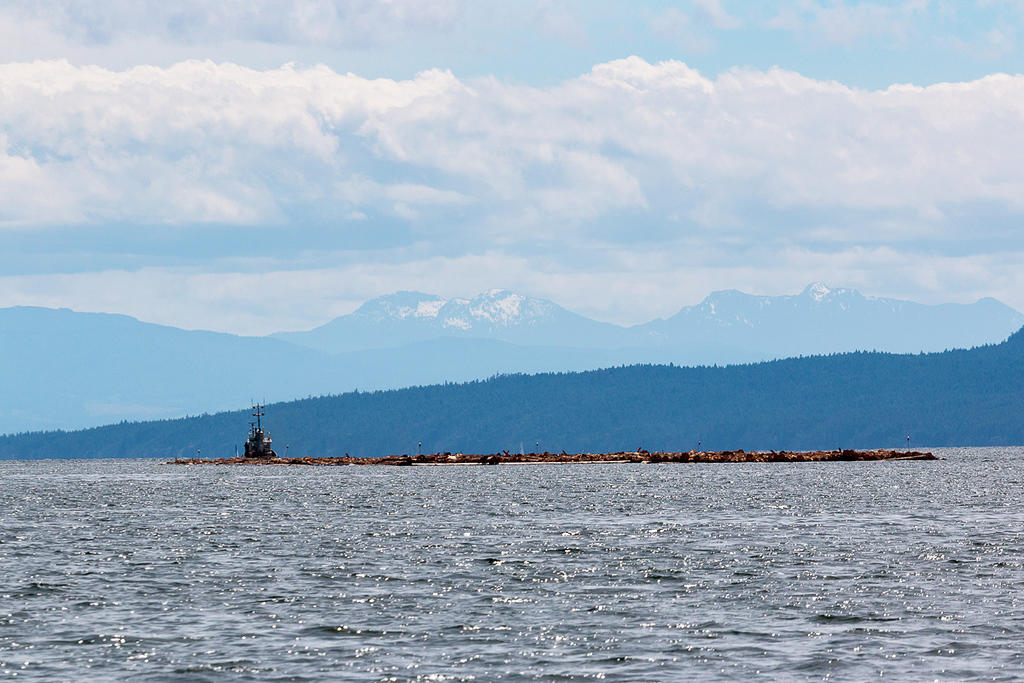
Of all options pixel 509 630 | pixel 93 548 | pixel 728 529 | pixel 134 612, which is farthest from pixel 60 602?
pixel 728 529

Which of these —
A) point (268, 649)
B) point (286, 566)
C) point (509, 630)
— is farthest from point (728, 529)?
point (268, 649)

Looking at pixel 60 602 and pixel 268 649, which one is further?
pixel 60 602

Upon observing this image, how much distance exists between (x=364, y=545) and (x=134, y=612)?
27.2 meters

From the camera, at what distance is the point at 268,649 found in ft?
142

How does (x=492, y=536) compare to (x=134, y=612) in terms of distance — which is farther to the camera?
(x=492, y=536)

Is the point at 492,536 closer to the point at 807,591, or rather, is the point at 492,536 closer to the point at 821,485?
the point at 807,591

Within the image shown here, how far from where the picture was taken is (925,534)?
8069cm

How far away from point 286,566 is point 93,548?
16.3 m

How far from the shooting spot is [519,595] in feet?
181

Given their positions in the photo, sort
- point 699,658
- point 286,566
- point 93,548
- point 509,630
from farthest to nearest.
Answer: point 93,548 → point 286,566 → point 509,630 → point 699,658

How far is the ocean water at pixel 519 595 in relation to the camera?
40.9m

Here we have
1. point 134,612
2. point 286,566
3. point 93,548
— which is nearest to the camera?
point 134,612

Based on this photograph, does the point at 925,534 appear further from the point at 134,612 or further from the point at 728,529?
the point at 134,612

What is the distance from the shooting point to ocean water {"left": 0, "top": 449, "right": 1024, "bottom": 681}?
40906 millimetres
